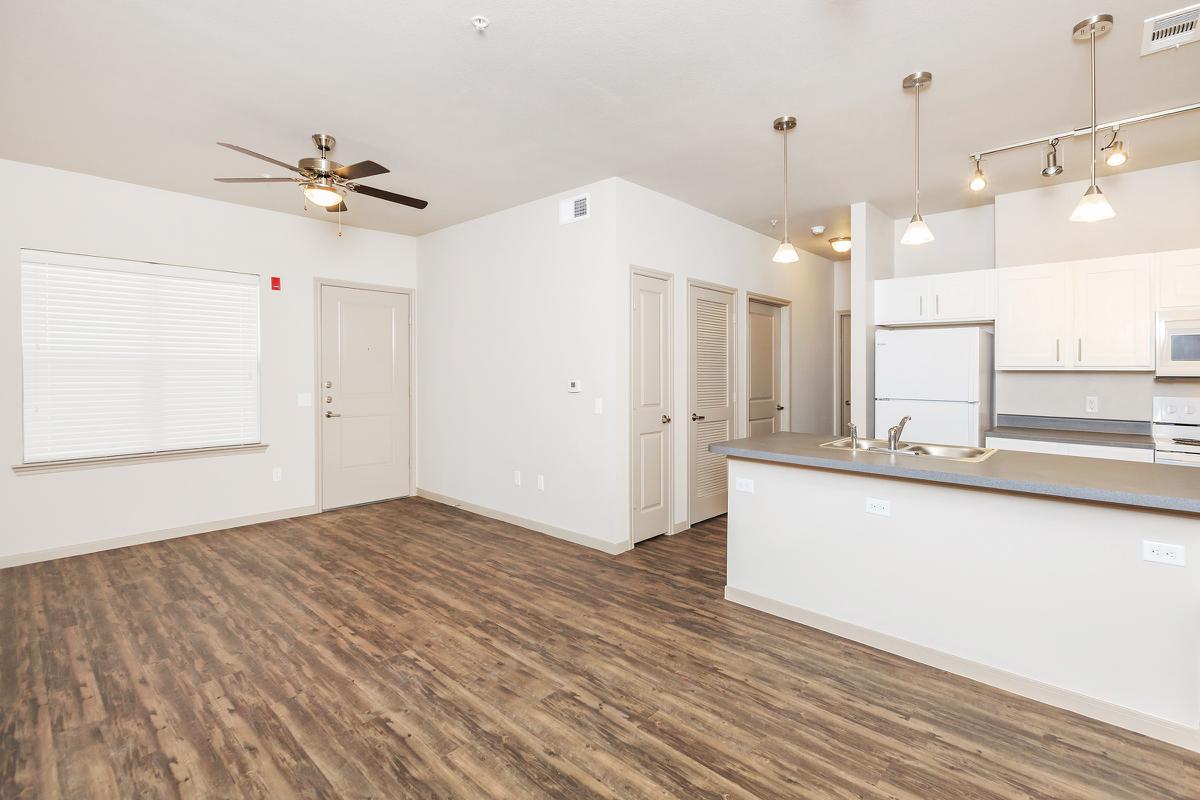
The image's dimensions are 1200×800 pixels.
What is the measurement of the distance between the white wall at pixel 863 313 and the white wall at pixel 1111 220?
0.97 meters

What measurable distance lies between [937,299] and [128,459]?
6815mm

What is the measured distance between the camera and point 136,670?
2.68 meters

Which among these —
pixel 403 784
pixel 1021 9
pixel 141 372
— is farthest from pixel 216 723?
pixel 1021 9

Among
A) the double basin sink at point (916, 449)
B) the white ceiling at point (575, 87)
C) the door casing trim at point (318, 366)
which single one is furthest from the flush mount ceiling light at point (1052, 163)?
the door casing trim at point (318, 366)

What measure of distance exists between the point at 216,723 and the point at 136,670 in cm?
78

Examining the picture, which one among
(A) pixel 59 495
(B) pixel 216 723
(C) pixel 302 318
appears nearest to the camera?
(B) pixel 216 723

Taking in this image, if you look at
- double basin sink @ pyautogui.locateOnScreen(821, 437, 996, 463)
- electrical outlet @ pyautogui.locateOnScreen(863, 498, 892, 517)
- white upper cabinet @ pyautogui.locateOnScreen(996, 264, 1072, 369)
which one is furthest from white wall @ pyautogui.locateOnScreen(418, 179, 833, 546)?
white upper cabinet @ pyautogui.locateOnScreen(996, 264, 1072, 369)

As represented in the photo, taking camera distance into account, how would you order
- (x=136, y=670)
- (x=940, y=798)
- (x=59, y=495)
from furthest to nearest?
(x=59, y=495) < (x=136, y=670) < (x=940, y=798)

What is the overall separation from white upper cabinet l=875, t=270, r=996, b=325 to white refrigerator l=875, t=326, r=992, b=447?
15 cm

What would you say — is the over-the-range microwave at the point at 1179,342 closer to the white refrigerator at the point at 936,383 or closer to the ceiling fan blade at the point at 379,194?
the white refrigerator at the point at 936,383

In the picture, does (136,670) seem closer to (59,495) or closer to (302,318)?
(59,495)

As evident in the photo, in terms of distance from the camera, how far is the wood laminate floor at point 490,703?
1.95 metres

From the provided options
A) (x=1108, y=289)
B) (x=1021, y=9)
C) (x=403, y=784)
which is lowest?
(x=403, y=784)

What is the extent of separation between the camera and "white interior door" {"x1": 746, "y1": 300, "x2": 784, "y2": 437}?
19.4 ft
